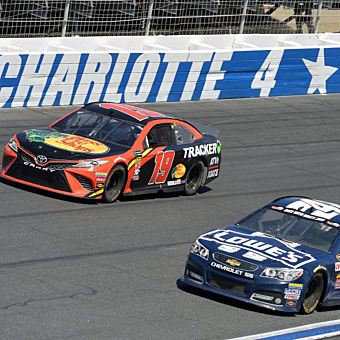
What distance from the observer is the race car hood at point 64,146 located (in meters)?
12.9

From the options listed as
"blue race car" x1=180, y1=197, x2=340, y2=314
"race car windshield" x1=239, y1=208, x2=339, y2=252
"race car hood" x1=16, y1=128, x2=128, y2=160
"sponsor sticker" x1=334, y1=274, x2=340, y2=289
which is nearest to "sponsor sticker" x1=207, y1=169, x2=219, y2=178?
"race car hood" x1=16, y1=128, x2=128, y2=160

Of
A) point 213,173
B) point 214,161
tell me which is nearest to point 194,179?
point 213,173

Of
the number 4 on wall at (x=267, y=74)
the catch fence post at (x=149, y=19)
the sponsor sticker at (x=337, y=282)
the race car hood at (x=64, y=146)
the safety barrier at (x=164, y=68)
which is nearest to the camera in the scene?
the sponsor sticker at (x=337, y=282)

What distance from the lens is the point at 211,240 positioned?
9.76 metres

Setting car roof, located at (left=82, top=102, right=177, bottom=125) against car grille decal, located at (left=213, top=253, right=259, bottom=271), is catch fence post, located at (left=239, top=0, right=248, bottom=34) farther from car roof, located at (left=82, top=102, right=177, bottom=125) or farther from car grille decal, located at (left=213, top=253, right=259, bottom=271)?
car grille decal, located at (left=213, top=253, right=259, bottom=271)

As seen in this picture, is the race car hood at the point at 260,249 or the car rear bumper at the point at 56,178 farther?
the car rear bumper at the point at 56,178

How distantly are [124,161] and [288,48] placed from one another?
13458 millimetres

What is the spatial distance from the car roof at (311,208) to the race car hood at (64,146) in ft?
11.4

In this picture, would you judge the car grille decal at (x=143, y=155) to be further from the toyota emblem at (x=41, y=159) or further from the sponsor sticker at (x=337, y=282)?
the sponsor sticker at (x=337, y=282)

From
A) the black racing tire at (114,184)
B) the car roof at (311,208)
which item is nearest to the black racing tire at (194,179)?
the black racing tire at (114,184)

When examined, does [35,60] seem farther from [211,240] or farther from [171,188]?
[211,240]

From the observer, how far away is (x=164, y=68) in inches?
904

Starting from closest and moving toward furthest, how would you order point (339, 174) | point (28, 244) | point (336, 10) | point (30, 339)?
1. point (30, 339)
2. point (28, 244)
3. point (339, 174)
4. point (336, 10)

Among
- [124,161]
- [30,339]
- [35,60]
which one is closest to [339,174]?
[124,161]
